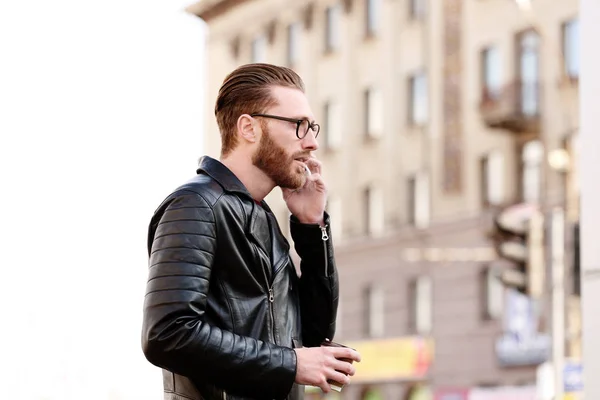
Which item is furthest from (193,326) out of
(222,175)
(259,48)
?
(259,48)

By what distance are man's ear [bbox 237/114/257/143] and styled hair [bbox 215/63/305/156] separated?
14mm

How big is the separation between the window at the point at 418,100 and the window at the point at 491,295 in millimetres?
5040

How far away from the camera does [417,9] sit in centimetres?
4116

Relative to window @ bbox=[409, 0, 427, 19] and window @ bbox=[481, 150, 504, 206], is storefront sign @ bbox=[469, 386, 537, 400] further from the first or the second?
window @ bbox=[409, 0, 427, 19]

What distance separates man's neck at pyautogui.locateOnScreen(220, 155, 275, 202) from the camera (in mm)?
3354

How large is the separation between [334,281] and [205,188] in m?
0.48

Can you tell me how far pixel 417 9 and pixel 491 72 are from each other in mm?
4546

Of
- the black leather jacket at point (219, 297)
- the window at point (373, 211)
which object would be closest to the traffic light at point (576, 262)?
the black leather jacket at point (219, 297)

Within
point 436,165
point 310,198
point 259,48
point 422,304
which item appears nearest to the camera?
point 310,198

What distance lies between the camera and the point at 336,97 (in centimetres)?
4556

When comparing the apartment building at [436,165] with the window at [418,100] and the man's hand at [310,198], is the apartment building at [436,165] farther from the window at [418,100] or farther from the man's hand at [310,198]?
the man's hand at [310,198]

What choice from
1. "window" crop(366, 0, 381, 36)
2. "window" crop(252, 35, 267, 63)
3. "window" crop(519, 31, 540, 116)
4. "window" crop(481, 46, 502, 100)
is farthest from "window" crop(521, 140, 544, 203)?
"window" crop(252, 35, 267, 63)

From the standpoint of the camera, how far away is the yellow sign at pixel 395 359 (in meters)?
40.0

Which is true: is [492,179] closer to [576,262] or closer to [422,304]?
[422,304]
